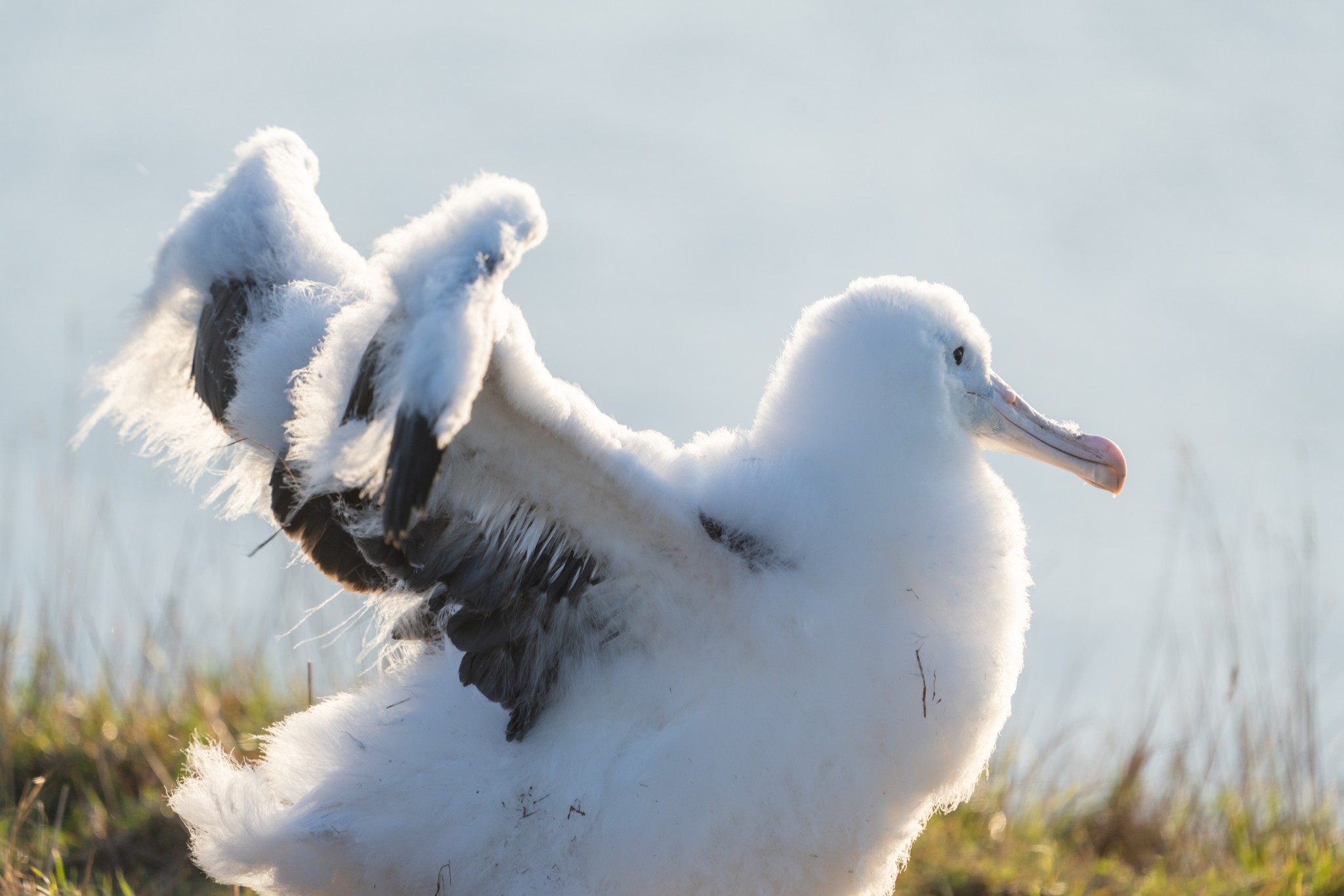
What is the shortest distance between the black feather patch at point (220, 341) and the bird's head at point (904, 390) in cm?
147

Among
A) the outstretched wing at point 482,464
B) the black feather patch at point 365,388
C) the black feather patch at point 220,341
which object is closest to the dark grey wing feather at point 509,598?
the outstretched wing at point 482,464

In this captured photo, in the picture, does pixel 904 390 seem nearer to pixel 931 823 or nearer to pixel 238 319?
pixel 238 319

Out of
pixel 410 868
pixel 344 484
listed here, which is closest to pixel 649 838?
pixel 410 868

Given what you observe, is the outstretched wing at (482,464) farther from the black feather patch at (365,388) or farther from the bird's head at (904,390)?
the bird's head at (904,390)

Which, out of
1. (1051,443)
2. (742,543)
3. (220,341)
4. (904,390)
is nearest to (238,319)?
(220,341)

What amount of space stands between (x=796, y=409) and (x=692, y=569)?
2.04ft

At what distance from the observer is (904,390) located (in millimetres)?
3795

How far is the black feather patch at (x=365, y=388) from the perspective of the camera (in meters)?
2.85

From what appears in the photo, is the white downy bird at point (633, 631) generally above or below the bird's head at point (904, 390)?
below

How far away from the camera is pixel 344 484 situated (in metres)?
2.96

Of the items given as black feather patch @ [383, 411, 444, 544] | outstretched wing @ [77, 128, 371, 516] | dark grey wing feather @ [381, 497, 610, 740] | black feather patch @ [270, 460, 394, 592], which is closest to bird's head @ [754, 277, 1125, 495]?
dark grey wing feather @ [381, 497, 610, 740]

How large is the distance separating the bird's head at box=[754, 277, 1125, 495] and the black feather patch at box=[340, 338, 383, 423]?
1210 millimetres

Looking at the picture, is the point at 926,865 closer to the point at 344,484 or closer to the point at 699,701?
the point at 699,701

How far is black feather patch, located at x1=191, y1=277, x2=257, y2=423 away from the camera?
13.1 feet
